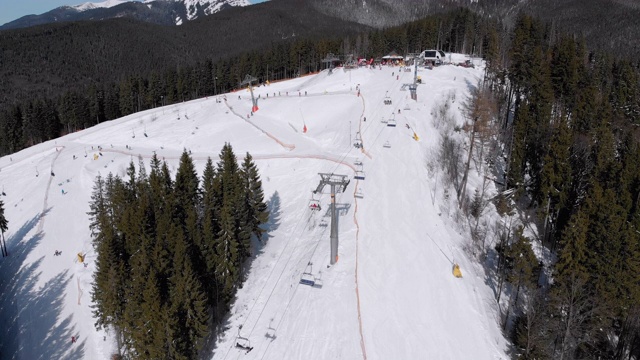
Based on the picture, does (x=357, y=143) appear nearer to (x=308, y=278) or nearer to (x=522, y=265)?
(x=308, y=278)

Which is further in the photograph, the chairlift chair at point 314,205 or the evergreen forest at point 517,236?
the chairlift chair at point 314,205

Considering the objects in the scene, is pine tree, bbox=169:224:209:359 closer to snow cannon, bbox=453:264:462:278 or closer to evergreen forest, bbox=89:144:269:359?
evergreen forest, bbox=89:144:269:359

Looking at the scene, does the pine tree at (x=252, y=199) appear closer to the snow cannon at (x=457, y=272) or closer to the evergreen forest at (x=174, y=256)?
the evergreen forest at (x=174, y=256)

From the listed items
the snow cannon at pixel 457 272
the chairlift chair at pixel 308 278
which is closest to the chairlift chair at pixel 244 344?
the chairlift chair at pixel 308 278

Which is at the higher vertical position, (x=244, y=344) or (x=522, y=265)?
(x=522, y=265)

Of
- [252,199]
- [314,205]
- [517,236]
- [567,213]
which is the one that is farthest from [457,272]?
[252,199]

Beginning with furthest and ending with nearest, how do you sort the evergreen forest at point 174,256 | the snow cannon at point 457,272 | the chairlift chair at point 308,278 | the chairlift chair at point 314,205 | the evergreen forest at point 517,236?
the chairlift chair at point 314,205 → the snow cannon at point 457,272 → the chairlift chair at point 308,278 → the evergreen forest at point 517,236 → the evergreen forest at point 174,256

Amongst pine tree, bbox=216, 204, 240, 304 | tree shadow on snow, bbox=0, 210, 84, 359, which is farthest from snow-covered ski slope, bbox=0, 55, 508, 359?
pine tree, bbox=216, 204, 240, 304

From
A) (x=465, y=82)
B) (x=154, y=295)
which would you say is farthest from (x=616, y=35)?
(x=154, y=295)
